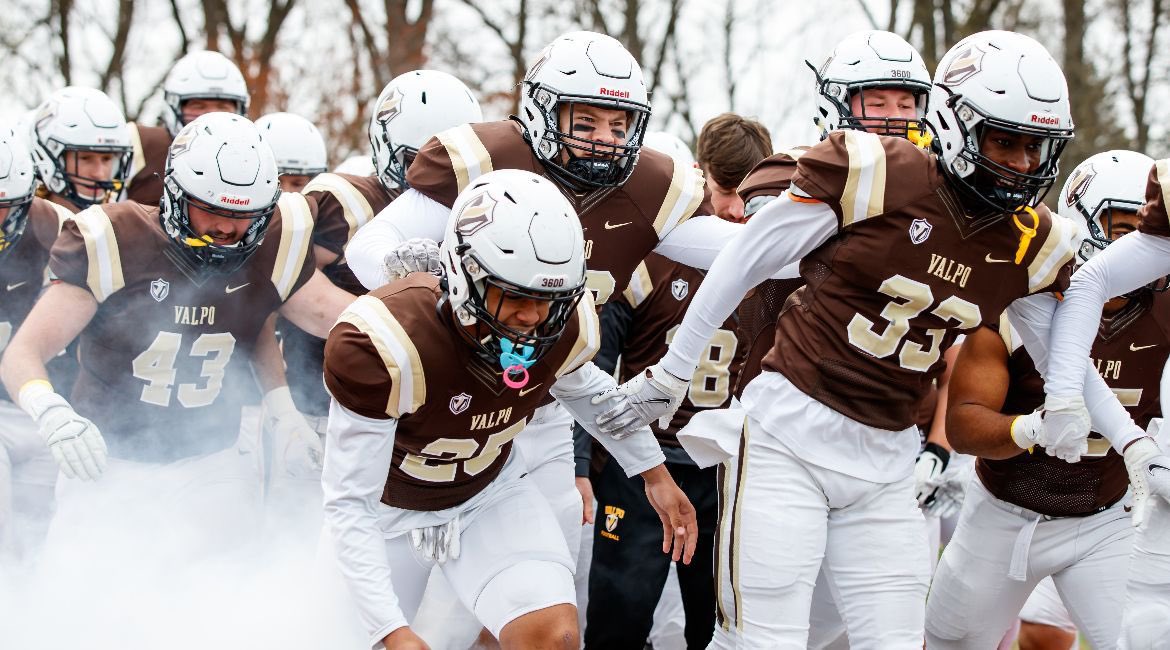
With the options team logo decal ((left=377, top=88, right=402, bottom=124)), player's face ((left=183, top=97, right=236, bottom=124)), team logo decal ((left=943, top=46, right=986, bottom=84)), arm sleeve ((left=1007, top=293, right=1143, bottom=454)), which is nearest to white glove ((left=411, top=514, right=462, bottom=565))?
arm sleeve ((left=1007, top=293, right=1143, bottom=454))

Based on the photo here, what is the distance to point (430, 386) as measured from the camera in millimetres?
3160

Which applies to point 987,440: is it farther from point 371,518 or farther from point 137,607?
point 137,607

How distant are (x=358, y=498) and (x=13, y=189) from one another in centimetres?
225

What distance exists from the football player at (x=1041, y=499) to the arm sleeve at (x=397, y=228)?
1.60 metres

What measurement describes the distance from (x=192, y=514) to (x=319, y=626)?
893 millimetres

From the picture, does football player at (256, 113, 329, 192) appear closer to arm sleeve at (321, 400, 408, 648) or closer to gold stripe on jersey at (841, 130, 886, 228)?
arm sleeve at (321, 400, 408, 648)

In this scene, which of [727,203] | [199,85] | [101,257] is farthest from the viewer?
[199,85]

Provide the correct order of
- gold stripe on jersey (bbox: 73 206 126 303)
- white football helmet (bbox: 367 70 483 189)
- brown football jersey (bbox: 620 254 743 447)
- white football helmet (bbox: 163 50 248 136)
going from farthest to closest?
white football helmet (bbox: 163 50 248 136)
white football helmet (bbox: 367 70 483 189)
brown football jersey (bbox: 620 254 743 447)
gold stripe on jersey (bbox: 73 206 126 303)

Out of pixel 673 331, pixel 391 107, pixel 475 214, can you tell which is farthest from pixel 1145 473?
pixel 391 107

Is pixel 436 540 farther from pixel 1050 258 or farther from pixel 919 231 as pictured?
pixel 1050 258

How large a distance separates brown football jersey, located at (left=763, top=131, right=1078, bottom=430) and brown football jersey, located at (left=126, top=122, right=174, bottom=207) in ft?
12.3

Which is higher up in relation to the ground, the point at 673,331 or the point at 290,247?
the point at 290,247

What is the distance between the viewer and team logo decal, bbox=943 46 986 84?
3.34 metres

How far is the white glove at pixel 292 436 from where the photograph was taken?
4531mm
